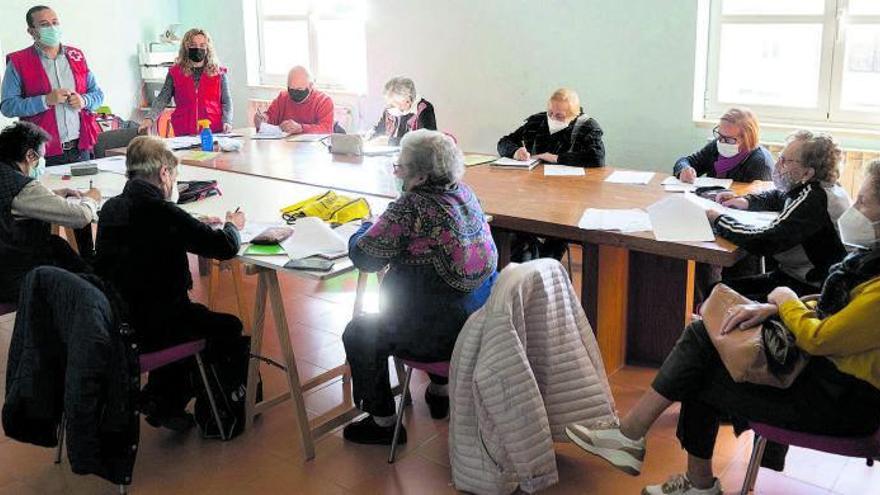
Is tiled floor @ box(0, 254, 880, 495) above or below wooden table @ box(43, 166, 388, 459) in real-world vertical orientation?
below

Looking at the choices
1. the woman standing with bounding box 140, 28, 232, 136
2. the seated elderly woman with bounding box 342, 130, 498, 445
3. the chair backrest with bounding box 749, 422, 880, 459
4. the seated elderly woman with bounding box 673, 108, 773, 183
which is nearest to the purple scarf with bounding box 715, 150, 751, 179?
the seated elderly woman with bounding box 673, 108, 773, 183

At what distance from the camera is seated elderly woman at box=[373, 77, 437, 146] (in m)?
4.93

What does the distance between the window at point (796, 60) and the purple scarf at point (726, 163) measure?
1157mm

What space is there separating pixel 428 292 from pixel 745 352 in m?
0.92

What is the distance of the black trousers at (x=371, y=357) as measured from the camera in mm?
2695

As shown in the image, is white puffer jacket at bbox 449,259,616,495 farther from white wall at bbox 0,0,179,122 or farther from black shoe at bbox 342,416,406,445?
white wall at bbox 0,0,179,122

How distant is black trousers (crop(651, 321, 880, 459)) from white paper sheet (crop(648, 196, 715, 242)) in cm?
63

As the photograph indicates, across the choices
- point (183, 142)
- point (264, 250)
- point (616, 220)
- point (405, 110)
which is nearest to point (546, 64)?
point (405, 110)

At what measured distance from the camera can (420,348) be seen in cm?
262

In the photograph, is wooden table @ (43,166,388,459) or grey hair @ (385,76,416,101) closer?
wooden table @ (43,166,388,459)

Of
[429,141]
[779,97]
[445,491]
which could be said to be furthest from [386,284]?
[779,97]

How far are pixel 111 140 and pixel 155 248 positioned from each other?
3044 mm

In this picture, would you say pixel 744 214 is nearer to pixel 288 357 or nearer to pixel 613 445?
pixel 613 445

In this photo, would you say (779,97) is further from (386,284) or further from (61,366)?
(61,366)
